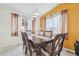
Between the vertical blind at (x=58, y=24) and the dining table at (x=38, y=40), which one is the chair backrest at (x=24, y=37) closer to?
the dining table at (x=38, y=40)

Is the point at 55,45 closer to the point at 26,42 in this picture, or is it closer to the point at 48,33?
the point at 48,33

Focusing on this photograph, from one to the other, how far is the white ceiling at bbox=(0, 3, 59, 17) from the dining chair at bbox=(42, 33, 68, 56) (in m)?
0.49

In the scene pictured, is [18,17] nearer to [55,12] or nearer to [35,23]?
[35,23]

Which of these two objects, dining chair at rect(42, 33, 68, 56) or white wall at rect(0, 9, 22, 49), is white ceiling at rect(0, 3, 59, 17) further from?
dining chair at rect(42, 33, 68, 56)

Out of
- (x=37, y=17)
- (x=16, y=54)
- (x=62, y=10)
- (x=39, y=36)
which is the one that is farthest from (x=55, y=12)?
(x=16, y=54)

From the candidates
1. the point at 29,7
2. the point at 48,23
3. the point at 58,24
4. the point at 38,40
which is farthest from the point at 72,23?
the point at 29,7

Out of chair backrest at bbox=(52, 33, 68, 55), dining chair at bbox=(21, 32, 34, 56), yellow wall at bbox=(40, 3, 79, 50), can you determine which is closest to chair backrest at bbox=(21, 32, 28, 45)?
dining chair at bbox=(21, 32, 34, 56)

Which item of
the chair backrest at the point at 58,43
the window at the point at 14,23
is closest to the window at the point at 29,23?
the window at the point at 14,23

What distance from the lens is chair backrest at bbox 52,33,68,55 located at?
266 cm

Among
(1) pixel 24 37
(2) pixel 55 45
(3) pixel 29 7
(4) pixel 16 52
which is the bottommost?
(4) pixel 16 52

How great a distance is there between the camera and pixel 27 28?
2.73m

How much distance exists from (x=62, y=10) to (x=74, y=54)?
758 mm

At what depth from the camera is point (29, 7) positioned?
2.70 metres

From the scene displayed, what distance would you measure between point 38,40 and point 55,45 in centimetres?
30
